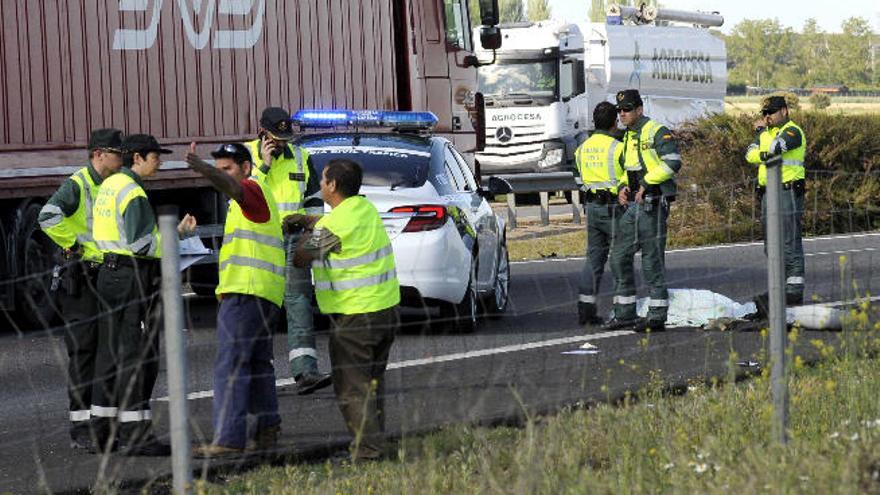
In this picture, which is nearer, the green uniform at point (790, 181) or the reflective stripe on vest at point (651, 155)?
the reflective stripe on vest at point (651, 155)

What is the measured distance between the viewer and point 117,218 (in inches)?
375

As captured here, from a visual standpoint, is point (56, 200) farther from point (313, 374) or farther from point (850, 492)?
point (850, 492)

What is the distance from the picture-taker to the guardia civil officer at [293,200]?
11.1m

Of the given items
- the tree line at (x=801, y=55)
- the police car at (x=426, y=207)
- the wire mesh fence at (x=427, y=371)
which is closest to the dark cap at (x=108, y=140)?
the wire mesh fence at (x=427, y=371)

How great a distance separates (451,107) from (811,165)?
736cm

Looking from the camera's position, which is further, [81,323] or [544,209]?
[544,209]

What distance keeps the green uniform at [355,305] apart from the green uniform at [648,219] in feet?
16.7

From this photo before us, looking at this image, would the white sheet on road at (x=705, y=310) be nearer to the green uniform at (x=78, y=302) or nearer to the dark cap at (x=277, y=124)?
the dark cap at (x=277, y=124)

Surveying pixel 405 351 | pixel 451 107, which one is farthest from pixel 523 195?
pixel 405 351

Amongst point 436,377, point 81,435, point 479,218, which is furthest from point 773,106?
point 81,435

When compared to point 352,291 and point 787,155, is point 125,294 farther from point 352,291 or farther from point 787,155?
point 787,155

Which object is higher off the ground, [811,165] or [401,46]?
[401,46]

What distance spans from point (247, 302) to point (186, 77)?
8439 millimetres

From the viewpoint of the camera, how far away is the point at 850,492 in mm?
5992
